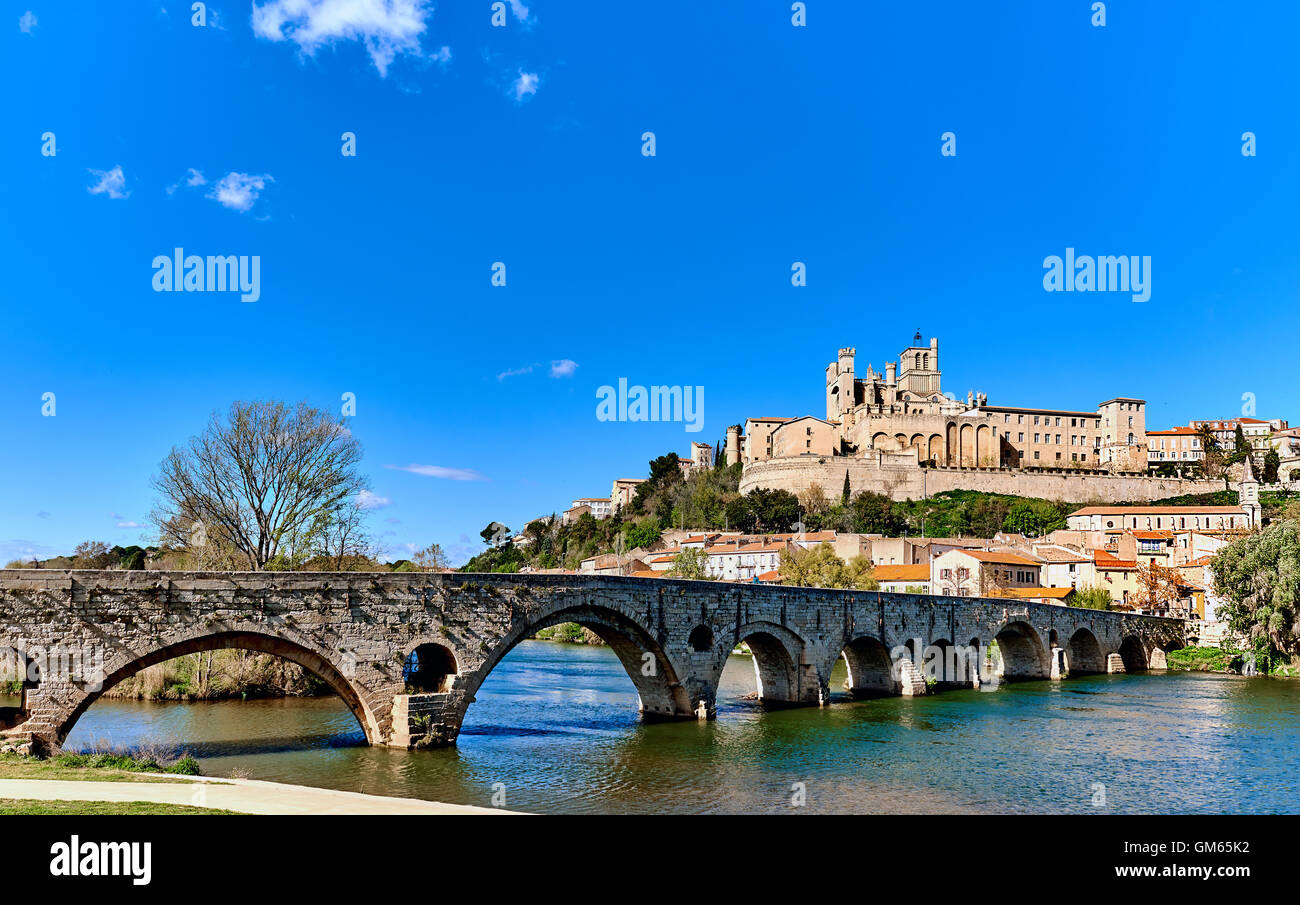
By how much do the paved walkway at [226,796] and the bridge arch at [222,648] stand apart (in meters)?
4.68

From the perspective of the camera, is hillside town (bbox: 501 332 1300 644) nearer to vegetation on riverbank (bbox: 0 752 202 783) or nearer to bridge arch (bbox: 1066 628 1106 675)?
bridge arch (bbox: 1066 628 1106 675)

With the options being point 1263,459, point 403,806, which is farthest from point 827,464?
point 403,806

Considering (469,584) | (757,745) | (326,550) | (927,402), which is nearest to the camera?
(469,584)

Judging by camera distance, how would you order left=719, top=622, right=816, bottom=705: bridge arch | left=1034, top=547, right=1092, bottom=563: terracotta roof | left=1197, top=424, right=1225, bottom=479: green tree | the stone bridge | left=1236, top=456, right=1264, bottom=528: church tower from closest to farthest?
the stone bridge
left=719, top=622, right=816, bottom=705: bridge arch
left=1034, top=547, right=1092, bottom=563: terracotta roof
left=1236, top=456, right=1264, bottom=528: church tower
left=1197, top=424, right=1225, bottom=479: green tree

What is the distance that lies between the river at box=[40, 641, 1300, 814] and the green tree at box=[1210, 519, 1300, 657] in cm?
1303

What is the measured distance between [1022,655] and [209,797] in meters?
42.5

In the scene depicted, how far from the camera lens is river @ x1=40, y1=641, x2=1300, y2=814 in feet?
61.5

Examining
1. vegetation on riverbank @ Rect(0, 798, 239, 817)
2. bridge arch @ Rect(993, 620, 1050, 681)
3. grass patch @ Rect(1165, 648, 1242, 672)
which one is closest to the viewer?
vegetation on riverbank @ Rect(0, 798, 239, 817)

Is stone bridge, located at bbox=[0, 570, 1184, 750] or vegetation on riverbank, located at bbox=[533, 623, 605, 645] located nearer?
stone bridge, located at bbox=[0, 570, 1184, 750]

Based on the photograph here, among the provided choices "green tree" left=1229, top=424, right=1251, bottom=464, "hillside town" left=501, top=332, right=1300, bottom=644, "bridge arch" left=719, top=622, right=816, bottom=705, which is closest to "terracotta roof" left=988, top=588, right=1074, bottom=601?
"hillside town" left=501, top=332, right=1300, bottom=644

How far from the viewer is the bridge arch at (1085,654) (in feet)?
161
